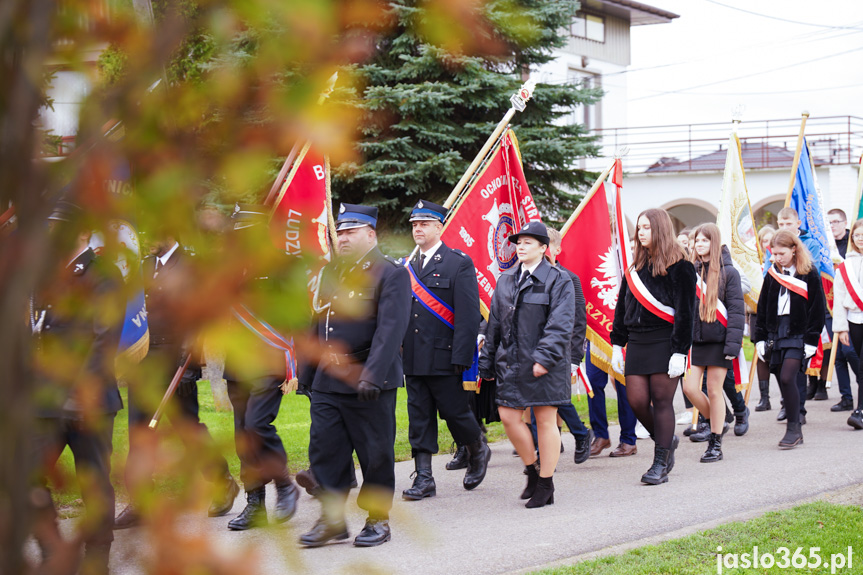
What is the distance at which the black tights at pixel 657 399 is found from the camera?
275 inches

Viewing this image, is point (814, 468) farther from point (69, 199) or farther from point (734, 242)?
point (69, 199)

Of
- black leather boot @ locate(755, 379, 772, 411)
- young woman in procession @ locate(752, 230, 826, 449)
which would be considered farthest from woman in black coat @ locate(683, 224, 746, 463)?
black leather boot @ locate(755, 379, 772, 411)

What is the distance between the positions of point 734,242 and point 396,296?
6417mm

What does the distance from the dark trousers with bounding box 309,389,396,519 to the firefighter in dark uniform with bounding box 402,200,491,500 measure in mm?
1240

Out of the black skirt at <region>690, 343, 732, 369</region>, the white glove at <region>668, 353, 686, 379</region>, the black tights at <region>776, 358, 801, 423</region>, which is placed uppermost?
the white glove at <region>668, 353, 686, 379</region>

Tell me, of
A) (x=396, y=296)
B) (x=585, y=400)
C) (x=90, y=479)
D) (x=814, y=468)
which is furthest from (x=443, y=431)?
(x=90, y=479)

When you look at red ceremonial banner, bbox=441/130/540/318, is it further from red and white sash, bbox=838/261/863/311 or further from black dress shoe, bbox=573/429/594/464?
red and white sash, bbox=838/261/863/311

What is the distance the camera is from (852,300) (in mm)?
9445

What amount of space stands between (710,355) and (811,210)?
4790mm

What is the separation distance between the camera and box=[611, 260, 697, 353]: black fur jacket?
6895 mm

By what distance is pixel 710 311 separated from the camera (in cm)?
805

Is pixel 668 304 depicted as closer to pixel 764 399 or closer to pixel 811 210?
pixel 764 399

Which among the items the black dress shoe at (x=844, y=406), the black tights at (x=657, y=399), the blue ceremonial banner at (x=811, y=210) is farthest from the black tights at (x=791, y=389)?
the blue ceremonial banner at (x=811, y=210)

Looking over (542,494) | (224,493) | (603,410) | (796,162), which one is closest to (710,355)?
(603,410)
